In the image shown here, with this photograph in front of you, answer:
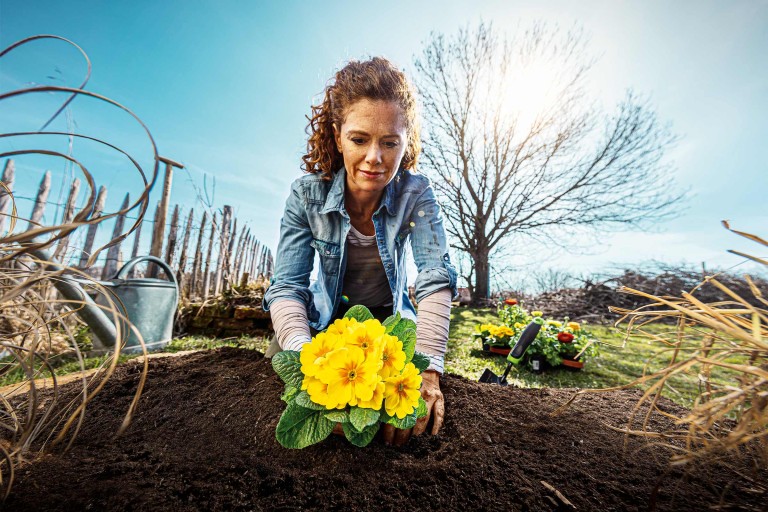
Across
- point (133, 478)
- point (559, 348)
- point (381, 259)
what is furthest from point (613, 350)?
point (133, 478)

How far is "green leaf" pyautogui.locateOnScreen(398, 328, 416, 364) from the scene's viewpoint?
4.30 ft

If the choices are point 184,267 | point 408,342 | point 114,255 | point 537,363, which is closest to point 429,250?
point 408,342

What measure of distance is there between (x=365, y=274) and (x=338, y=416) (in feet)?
4.54

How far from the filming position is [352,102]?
184 centimetres

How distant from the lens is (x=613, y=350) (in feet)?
16.9

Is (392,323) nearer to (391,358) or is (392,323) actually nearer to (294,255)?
(391,358)

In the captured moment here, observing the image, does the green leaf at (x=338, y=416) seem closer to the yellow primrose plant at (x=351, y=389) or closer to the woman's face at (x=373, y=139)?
the yellow primrose plant at (x=351, y=389)

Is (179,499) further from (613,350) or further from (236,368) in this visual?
(613,350)

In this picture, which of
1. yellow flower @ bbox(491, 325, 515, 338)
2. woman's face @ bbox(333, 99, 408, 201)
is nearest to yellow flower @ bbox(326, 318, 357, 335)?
woman's face @ bbox(333, 99, 408, 201)

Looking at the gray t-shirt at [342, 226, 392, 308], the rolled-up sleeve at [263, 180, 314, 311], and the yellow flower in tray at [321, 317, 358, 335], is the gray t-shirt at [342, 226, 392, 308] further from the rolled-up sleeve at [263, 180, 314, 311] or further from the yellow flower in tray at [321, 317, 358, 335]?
the yellow flower in tray at [321, 317, 358, 335]

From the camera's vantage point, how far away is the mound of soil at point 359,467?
988 mm

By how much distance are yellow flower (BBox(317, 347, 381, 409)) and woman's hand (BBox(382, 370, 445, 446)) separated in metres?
0.27

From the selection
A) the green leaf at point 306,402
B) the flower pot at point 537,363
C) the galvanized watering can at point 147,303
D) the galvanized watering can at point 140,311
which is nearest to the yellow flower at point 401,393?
the green leaf at point 306,402

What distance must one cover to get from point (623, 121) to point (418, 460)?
1275 cm
